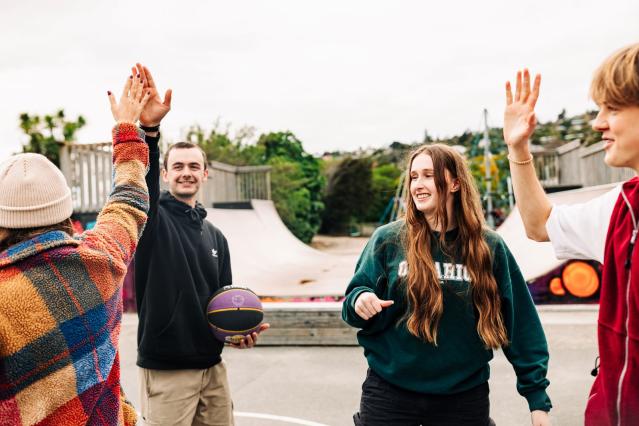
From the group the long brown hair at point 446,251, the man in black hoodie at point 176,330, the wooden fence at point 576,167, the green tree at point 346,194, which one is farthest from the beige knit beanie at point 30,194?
the green tree at point 346,194

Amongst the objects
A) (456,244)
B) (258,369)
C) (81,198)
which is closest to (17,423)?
(456,244)

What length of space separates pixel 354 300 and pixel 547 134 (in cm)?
4500

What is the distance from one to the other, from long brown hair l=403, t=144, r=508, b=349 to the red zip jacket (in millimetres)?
869

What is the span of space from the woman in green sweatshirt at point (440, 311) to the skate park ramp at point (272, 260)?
697 cm

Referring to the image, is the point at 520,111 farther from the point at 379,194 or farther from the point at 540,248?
the point at 379,194

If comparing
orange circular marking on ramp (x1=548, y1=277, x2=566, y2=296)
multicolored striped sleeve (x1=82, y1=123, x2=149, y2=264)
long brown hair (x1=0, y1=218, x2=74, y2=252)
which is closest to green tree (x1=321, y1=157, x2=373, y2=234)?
orange circular marking on ramp (x1=548, y1=277, x2=566, y2=296)

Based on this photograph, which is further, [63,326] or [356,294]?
[356,294]

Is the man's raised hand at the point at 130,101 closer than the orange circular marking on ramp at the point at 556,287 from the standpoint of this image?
Yes

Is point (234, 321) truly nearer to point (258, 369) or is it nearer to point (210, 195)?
point (258, 369)

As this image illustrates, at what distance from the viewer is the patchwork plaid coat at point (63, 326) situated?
155cm

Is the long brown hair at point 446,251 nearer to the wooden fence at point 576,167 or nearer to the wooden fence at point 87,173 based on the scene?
the wooden fence at point 576,167

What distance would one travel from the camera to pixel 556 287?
9086mm

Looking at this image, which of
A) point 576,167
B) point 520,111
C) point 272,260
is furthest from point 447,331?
point 576,167

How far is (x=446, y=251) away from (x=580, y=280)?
729 cm
